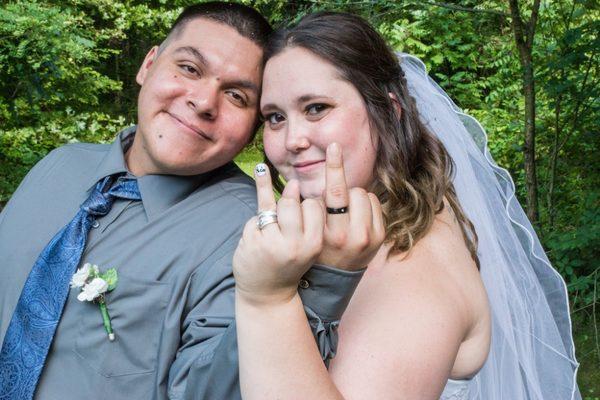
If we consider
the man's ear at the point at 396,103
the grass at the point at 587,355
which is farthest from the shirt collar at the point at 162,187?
the grass at the point at 587,355

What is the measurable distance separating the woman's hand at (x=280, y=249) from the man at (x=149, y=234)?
40 centimetres

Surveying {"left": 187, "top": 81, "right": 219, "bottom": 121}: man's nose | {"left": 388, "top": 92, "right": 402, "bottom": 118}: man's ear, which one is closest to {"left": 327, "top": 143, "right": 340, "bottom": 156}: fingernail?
{"left": 388, "top": 92, "right": 402, "bottom": 118}: man's ear

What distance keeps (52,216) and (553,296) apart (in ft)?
6.52

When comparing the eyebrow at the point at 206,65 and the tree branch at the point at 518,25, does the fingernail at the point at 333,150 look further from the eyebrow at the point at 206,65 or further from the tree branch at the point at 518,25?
the tree branch at the point at 518,25

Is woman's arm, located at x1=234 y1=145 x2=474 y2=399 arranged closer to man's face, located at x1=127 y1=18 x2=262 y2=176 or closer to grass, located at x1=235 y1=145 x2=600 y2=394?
man's face, located at x1=127 y1=18 x2=262 y2=176

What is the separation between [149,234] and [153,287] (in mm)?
217

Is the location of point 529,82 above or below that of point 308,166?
below

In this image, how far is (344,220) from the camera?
1.16 metres

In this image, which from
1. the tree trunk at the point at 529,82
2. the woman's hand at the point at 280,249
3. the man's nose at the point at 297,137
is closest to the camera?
the woman's hand at the point at 280,249

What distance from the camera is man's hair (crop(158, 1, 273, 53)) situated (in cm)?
211

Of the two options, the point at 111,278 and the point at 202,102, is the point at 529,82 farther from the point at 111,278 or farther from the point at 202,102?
the point at 111,278

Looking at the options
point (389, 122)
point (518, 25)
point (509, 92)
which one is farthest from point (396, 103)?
point (509, 92)

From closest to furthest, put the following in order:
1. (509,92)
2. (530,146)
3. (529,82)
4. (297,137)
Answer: (297,137) < (529,82) < (530,146) < (509,92)

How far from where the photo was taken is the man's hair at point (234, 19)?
2113 millimetres
